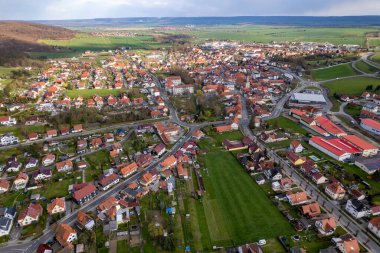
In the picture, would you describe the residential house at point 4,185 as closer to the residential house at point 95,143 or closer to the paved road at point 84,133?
the paved road at point 84,133

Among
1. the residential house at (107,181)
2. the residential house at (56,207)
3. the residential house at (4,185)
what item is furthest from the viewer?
the residential house at (107,181)

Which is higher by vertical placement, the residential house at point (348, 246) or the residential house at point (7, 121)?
the residential house at point (7, 121)

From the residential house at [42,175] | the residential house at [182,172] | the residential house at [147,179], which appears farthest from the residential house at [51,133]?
the residential house at [182,172]

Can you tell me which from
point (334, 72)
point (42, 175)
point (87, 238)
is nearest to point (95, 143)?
point (42, 175)

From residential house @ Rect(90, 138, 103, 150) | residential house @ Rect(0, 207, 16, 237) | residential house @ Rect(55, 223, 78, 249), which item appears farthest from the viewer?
residential house @ Rect(90, 138, 103, 150)

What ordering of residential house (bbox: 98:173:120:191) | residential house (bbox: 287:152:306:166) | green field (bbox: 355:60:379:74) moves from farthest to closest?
1. green field (bbox: 355:60:379:74)
2. residential house (bbox: 287:152:306:166)
3. residential house (bbox: 98:173:120:191)

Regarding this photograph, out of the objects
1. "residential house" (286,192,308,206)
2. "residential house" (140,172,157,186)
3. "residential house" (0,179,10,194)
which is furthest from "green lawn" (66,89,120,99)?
"residential house" (286,192,308,206)

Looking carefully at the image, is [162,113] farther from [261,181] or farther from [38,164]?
[261,181]

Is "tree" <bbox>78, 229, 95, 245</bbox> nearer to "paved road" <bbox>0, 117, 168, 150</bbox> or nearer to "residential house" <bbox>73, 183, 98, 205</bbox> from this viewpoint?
"residential house" <bbox>73, 183, 98, 205</bbox>
